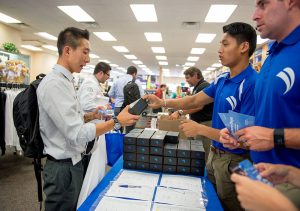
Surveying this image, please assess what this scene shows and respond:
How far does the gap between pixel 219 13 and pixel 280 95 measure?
5.47m

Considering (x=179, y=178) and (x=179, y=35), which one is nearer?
(x=179, y=178)

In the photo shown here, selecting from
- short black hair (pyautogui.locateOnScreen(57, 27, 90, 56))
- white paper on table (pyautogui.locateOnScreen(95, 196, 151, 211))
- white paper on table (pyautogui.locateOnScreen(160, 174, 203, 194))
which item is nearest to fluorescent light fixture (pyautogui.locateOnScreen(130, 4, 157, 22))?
short black hair (pyautogui.locateOnScreen(57, 27, 90, 56))

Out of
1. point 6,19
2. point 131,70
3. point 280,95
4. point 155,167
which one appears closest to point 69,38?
point 155,167

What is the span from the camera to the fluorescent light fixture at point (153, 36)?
322 inches

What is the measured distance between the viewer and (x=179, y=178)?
1579 mm

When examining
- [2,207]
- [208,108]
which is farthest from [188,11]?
[2,207]

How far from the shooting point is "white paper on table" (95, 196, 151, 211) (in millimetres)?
1162

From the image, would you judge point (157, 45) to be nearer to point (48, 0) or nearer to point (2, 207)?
point (48, 0)

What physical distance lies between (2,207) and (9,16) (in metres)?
6.10

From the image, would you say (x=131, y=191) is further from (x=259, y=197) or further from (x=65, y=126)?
(x=259, y=197)

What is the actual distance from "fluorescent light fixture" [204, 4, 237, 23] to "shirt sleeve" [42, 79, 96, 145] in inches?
194

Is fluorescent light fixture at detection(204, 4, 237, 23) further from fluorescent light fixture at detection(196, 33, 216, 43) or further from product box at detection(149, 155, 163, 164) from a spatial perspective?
product box at detection(149, 155, 163, 164)

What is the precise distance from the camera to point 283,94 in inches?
41.3

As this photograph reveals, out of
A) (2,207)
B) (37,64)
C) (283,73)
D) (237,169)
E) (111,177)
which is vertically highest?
(37,64)
